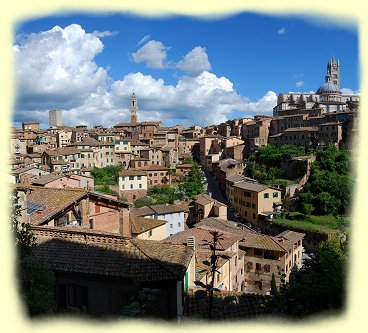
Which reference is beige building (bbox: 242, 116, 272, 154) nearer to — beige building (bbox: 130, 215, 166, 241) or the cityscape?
the cityscape

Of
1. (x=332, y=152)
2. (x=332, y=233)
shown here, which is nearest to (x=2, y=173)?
(x=332, y=233)

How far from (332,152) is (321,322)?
51762mm

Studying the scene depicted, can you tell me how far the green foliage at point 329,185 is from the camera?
39.8 m

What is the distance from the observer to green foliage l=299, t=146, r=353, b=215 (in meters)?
39.8

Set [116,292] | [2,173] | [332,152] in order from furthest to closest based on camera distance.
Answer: [332,152]
[116,292]
[2,173]

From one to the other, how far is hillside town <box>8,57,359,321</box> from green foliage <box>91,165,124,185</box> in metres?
0.26

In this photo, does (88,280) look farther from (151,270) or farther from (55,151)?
(55,151)

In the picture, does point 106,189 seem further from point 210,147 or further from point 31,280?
point 31,280

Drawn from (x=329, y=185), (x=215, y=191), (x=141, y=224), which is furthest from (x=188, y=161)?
(x=141, y=224)

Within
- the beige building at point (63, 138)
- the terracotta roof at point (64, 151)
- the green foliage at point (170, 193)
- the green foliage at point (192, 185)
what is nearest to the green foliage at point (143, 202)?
the green foliage at point (170, 193)

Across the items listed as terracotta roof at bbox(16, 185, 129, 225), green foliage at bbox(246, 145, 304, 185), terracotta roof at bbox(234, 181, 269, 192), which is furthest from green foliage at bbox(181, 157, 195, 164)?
terracotta roof at bbox(16, 185, 129, 225)

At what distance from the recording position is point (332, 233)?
3388cm

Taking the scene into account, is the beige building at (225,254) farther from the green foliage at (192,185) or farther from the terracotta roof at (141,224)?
the green foliage at (192,185)

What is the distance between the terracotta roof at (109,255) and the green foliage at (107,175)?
42.4 meters
